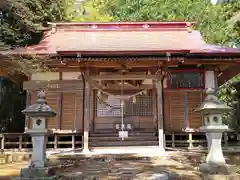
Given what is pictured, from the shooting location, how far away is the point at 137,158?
371 inches

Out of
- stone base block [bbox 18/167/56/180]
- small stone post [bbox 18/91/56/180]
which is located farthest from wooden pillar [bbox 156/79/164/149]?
stone base block [bbox 18/167/56/180]

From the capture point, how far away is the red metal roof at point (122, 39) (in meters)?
11.4

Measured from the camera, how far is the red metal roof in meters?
11.4

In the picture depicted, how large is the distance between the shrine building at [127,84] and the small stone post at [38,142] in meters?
4.44

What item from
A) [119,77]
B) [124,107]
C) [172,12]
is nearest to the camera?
[119,77]

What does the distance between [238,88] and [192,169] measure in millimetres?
8253

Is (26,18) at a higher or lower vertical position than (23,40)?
higher

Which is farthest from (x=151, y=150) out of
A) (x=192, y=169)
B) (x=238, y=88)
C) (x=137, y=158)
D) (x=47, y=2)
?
(x=47, y=2)

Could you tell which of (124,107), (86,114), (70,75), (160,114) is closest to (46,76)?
(70,75)

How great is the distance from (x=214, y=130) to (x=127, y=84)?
6.81 m

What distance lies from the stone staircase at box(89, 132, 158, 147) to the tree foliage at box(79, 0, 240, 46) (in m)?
9.65

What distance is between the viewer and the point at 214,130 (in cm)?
607

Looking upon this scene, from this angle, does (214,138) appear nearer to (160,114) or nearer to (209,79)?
(160,114)

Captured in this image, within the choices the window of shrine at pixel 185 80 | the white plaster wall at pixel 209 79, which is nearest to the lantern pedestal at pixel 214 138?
the window of shrine at pixel 185 80
